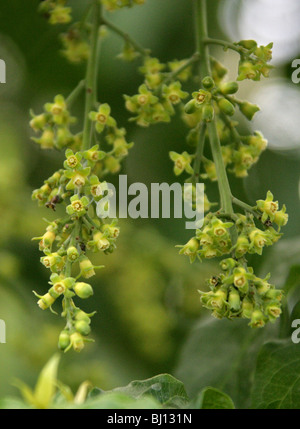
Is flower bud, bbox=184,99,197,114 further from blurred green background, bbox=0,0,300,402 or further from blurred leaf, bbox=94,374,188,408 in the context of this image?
blurred green background, bbox=0,0,300,402

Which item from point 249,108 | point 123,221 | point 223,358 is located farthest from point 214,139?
point 123,221

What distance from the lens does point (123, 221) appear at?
2.40 meters

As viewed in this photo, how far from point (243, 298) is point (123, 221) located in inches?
50.5

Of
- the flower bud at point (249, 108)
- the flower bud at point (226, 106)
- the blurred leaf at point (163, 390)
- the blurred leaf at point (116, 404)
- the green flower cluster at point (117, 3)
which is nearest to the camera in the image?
the blurred leaf at point (116, 404)

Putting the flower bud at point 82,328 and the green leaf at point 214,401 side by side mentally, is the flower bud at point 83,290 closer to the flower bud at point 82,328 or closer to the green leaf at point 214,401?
the flower bud at point 82,328

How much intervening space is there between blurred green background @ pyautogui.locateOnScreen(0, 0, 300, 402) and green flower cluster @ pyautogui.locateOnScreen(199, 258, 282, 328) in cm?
114

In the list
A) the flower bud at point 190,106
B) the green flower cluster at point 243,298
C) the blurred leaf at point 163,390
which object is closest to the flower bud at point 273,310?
the green flower cluster at point 243,298

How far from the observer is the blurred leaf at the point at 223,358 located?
1.69 meters

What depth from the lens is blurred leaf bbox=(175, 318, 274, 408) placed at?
1.69 m

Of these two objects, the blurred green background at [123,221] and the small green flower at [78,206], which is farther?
the blurred green background at [123,221]

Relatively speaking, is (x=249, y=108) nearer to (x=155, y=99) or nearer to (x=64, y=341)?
(x=155, y=99)

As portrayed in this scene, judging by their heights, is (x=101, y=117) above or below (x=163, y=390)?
above

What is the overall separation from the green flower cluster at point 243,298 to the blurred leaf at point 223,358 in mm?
563

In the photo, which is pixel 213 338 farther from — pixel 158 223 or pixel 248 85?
pixel 248 85
